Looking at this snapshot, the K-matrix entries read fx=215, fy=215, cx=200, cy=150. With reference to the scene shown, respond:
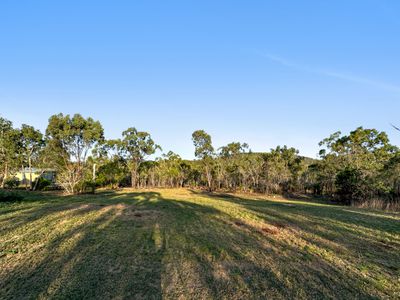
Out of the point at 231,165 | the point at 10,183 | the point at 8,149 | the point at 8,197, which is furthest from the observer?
the point at 231,165

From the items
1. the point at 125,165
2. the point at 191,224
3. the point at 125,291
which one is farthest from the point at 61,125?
the point at 125,291

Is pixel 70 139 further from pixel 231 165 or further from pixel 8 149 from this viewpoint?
pixel 231 165

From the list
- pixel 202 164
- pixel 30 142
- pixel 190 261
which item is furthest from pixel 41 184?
pixel 190 261

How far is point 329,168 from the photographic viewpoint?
25.9 m

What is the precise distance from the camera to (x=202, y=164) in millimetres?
34250

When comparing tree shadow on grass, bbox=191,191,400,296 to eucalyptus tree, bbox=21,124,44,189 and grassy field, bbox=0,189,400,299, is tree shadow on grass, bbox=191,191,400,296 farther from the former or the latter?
eucalyptus tree, bbox=21,124,44,189

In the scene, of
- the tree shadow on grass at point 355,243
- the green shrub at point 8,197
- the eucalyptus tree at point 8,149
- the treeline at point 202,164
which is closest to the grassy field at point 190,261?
the tree shadow on grass at point 355,243

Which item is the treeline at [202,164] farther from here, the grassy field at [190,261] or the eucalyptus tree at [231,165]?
the grassy field at [190,261]

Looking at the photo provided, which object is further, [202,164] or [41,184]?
[202,164]

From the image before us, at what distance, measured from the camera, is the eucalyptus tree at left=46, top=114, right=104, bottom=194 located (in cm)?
2064

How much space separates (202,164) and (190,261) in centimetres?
3048

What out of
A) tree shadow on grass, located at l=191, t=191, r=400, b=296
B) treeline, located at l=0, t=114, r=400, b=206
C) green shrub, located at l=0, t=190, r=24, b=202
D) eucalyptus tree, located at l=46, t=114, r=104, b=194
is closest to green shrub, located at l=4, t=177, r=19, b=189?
treeline, located at l=0, t=114, r=400, b=206

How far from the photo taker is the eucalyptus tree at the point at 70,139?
67.7 feet

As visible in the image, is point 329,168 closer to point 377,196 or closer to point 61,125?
point 377,196
